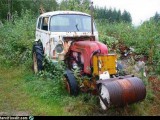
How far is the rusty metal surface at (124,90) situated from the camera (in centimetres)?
588

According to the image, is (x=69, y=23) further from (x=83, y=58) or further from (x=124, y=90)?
(x=124, y=90)

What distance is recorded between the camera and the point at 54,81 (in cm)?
768

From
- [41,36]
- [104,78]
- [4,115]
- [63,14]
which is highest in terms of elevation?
[63,14]

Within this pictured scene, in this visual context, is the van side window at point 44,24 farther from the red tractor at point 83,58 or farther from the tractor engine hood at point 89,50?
the tractor engine hood at point 89,50

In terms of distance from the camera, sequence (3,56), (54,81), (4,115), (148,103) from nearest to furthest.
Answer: (4,115), (148,103), (54,81), (3,56)

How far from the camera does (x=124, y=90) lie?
235 inches

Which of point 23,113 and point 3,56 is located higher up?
point 3,56

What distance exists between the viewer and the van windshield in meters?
8.37

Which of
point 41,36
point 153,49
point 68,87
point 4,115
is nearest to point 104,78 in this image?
point 68,87

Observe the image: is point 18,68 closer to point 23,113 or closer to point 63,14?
point 63,14

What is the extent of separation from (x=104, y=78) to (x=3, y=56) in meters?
5.63

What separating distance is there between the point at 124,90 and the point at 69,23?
3140 millimetres

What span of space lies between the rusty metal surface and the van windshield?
8.48 ft

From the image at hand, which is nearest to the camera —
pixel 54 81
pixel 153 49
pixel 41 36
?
pixel 54 81
